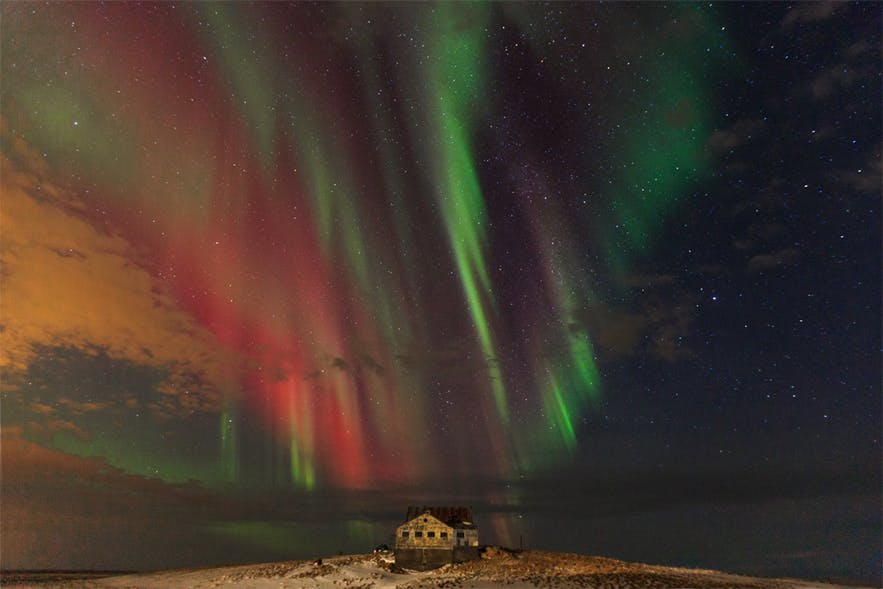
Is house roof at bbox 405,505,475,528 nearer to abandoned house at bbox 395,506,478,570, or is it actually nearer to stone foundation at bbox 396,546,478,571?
abandoned house at bbox 395,506,478,570

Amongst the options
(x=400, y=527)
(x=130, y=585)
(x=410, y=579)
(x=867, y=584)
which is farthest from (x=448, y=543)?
(x=867, y=584)

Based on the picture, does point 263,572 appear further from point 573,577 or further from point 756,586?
point 756,586

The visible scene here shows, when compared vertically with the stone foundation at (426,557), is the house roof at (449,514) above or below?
above

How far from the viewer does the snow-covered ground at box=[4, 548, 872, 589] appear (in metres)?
62.8

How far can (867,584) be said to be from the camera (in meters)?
68.4

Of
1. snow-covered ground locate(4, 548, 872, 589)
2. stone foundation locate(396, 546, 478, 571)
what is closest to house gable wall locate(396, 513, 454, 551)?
stone foundation locate(396, 546, 478, 571)

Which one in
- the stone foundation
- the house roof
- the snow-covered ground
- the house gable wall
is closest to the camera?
the snow-covered ground

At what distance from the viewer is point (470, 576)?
67.2 m

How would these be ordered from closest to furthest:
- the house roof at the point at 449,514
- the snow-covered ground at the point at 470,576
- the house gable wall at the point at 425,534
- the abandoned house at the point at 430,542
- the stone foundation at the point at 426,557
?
1. the snow-covered ground at the point at 470,576
2. the stone foundation at the point at 426,557
3. the abandoned house at the point at 430,542
4. the house gable wall at the point at 425,534
5. the house roof at the point at 449,514

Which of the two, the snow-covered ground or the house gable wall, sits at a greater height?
the house gable wall

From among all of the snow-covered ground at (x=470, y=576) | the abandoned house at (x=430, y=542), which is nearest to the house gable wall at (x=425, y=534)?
the abandoned house at (x=430, y=542)

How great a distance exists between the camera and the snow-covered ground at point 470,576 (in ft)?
206

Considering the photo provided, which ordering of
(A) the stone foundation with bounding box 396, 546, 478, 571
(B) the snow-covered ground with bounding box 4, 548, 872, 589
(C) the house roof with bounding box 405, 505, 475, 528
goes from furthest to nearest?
(C) the house roof with bounding box 405, 505, 475, 528 → (A) the stone foundation with bounding box 396, 546, 478, 571 → (B) the snow-covered ground with bounding box 4, 548, 872, 589

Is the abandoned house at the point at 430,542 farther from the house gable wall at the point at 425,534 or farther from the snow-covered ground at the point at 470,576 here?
the snow-covered ground at the point at 470,576
